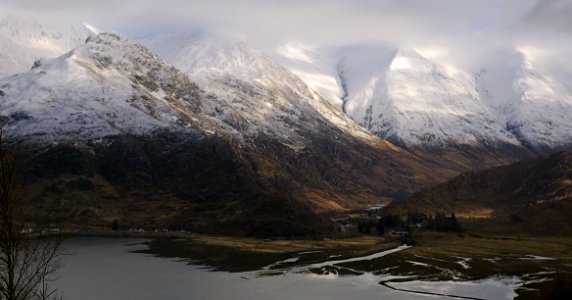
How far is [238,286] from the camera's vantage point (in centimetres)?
17000

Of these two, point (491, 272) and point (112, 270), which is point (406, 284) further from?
point (112, 270)

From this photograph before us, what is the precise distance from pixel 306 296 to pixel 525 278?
65.3 m

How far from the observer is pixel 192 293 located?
160000 mm

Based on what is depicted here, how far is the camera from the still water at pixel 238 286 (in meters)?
156

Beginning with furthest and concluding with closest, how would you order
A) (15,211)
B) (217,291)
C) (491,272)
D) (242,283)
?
(491,272) < (242,283) < (217,291) < (15,211)

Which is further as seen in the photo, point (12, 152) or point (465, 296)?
point (465, 296)

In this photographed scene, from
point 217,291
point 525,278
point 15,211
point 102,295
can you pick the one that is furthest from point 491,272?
point 15,211

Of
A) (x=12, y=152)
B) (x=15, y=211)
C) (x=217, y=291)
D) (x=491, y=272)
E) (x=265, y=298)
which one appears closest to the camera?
(x=12, y=152)

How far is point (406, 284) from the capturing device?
176 metres

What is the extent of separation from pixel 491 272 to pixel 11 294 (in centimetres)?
17789

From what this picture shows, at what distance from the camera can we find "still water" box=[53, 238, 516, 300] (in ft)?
513

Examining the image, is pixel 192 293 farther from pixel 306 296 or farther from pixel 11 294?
pixel 11 294

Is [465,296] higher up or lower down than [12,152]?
lower down

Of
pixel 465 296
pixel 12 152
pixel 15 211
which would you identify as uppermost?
pixel 12 152
